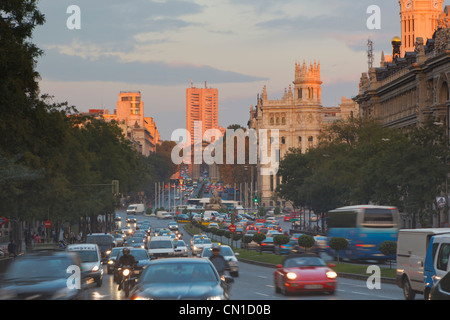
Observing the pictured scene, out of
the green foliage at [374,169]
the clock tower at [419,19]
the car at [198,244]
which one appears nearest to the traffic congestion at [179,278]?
the green foliage at [374,169]

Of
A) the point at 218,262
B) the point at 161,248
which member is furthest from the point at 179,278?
the point at 161,248

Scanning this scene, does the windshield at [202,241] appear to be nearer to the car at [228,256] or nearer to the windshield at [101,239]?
the windshield at [101,239]

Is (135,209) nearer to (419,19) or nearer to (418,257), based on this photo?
(419,19)

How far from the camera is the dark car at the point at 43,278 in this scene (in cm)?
1888

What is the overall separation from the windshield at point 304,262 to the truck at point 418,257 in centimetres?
252

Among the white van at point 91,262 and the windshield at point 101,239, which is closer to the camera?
the white van at point 91,262

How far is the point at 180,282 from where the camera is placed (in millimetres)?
15836

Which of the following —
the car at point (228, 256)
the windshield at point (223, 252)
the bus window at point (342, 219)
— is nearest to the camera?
the car at point (228, 256)

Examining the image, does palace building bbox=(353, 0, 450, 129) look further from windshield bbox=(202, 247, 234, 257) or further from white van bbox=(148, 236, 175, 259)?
windshield bbox=(202, 247, 234, 257)

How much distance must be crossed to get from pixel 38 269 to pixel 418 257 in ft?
36.8

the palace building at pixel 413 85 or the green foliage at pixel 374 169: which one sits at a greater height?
the palace building at pixel 413 85

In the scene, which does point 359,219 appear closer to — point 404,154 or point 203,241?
point 404,154

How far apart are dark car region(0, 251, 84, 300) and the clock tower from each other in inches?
5669
